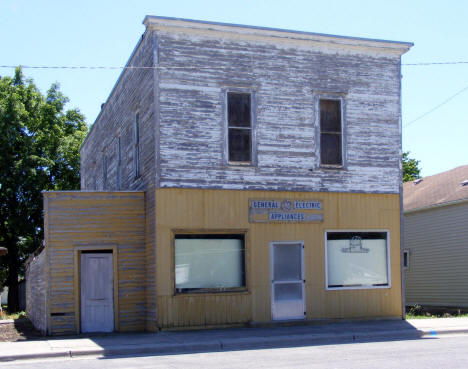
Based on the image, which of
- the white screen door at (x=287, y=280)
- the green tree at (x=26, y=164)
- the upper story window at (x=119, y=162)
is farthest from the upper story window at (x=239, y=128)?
the green tree at (x=26, y=164)

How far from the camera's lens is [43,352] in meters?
12.6

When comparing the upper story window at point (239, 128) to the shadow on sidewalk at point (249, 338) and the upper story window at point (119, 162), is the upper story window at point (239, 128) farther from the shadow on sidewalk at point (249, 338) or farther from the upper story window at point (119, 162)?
the upper story window at point (119, 162)

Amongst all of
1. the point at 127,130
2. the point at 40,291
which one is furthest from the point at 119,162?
the point at 40,291

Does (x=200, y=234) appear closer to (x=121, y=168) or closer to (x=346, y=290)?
(x=346, y=290)

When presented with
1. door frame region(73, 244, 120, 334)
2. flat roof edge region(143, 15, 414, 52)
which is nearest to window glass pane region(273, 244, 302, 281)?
door frame region(73, 244, 120, 334)

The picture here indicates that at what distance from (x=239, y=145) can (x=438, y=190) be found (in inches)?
559

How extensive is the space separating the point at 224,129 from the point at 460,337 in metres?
7.57

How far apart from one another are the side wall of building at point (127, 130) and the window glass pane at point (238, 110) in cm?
207

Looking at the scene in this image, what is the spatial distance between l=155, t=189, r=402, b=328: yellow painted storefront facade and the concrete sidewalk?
474 mm

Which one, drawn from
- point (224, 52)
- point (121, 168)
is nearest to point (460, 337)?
point (224, 52)

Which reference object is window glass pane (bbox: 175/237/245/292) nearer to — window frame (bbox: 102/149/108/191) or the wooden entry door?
the wooden entry door

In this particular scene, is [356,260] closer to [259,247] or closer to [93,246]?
[259,247]

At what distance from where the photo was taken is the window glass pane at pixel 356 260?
58.3ft

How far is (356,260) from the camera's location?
59.1 ft
